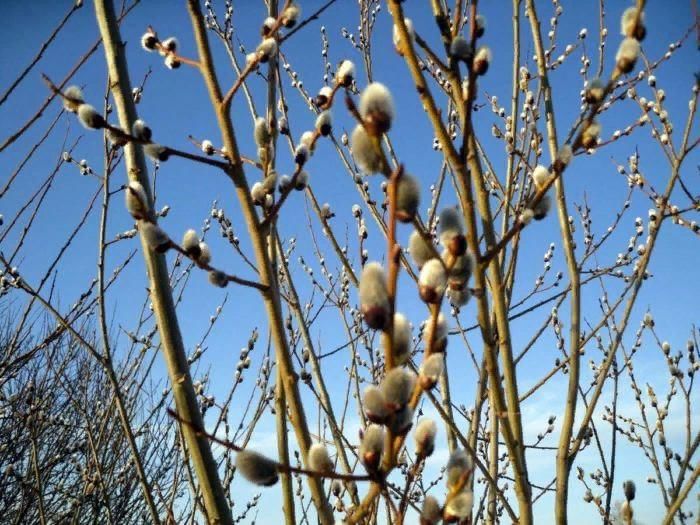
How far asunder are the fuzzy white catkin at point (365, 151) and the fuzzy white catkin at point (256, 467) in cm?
41

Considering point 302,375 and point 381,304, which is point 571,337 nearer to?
point 302,375

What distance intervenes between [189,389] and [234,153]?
1.60 ft

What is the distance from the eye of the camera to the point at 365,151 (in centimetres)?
79

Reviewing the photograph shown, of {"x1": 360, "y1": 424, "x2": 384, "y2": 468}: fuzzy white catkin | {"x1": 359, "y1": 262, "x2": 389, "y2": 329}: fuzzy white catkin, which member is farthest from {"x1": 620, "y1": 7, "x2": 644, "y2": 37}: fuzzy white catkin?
{"x1": 360, "y1": 424, "x2": 384, "y2": 468}: fuzzy white catkin

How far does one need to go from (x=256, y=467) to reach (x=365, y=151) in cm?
44

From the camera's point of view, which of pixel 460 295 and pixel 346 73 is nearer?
pixel 460 295

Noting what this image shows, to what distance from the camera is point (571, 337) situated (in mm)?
1641

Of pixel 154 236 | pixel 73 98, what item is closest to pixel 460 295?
pixel 154 236

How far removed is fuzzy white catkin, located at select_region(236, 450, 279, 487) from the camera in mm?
795

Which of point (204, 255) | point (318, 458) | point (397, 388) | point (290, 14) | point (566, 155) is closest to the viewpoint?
point (397, 388)

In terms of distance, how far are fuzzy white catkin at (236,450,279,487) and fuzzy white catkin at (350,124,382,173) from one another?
16.3 inches

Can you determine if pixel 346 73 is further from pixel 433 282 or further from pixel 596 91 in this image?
A: pixel 433 282

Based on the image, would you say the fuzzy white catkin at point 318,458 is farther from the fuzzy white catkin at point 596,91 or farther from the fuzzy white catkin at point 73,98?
the fuzzy white catkin at point 73,98

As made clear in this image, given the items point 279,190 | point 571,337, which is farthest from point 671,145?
point 279,190
